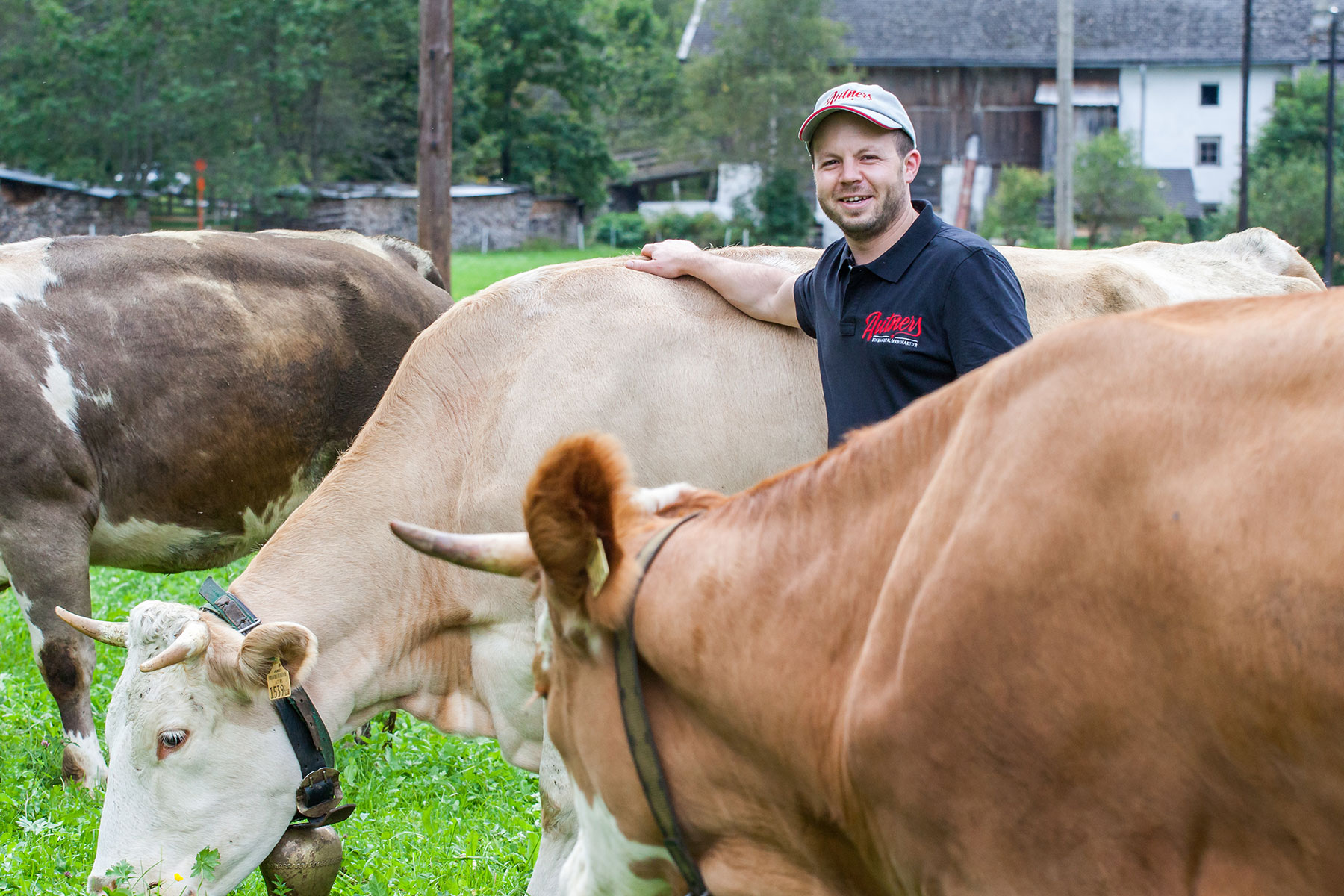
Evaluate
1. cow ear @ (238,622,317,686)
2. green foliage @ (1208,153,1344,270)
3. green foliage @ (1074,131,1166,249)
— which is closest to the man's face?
cow ear @ (238,622,317,686)

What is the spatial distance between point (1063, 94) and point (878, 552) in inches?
818

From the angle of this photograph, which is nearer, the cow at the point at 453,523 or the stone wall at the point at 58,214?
the cow at the point at 453,523

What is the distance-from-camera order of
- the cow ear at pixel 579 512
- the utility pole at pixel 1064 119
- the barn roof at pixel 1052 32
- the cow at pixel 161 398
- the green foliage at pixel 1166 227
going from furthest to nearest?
the barn roof at pixel 1052 32, the green foliage at pixel 1166 227, the utility pole at pixel 1064 119, the cow at pixel 161 398, the cow ear at pixel 579 512

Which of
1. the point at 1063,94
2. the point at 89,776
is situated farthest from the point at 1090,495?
the point at 1063,94

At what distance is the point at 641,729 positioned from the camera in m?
2.07

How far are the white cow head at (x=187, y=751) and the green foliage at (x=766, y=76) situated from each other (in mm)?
45068

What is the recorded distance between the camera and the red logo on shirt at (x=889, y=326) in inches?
129

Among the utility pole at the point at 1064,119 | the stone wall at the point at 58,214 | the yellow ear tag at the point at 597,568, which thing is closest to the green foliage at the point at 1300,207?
the utility pole at the point at 1064,119

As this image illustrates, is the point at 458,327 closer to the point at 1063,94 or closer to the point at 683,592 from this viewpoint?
the point at 683,592

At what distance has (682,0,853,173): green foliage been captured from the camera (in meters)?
47.3

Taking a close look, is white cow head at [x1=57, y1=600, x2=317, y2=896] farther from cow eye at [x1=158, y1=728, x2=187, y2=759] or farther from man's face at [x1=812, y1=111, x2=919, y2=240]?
man's face at [x1=812, y1=111, x2=919, y2=240]

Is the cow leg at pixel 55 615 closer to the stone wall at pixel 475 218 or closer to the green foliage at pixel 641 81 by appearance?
the stone wall at pixel 475 218

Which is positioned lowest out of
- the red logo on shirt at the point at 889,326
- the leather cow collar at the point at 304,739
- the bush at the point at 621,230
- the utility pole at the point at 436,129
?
the leather cow collar at the point at 304,739

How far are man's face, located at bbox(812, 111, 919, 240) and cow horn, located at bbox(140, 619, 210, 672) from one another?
216 centimetres
